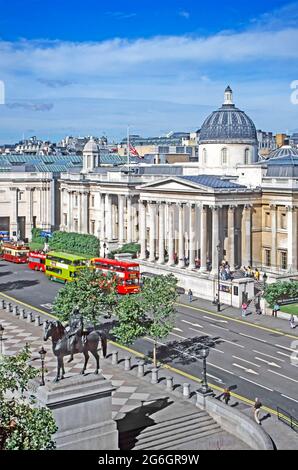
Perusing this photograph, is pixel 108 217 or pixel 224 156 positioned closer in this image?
pixel 224 156

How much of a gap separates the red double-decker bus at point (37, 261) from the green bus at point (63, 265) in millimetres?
5607

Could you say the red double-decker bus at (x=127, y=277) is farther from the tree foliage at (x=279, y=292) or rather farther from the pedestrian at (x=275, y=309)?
the pedestrian at (x=275, y=309)

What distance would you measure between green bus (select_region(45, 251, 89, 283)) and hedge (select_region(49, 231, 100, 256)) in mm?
19007

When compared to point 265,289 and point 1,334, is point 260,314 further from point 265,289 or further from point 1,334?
point 1,334

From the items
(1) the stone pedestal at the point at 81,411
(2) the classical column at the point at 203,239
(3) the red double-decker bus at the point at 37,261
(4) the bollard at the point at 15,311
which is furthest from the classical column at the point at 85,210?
(1) the stone pedestal at the point at 81,411

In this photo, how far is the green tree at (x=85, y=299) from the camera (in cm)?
5409

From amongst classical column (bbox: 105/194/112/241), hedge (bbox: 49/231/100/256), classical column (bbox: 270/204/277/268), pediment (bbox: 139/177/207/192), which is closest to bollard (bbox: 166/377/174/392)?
pediment (bbox: 139/177/207/192)

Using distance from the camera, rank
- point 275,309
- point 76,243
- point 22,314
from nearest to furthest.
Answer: point 22,314 < point 275,309 < point 76,243

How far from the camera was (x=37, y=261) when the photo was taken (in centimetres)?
10150

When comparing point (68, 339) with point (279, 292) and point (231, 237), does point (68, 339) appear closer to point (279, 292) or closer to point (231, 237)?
point (279, 292)

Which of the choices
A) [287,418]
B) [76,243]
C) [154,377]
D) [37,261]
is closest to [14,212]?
[76,243]

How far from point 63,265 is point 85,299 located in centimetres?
3402

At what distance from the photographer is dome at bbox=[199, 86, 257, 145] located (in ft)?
315

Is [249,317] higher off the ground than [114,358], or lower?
lower
